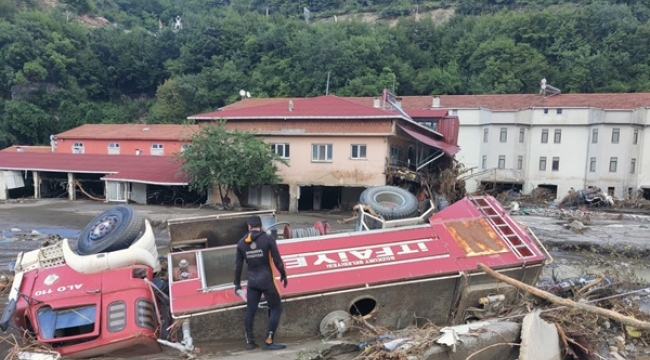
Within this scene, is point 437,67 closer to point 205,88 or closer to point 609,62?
point 609,62

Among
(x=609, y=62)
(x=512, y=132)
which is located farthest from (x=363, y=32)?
(x=512, y=132)

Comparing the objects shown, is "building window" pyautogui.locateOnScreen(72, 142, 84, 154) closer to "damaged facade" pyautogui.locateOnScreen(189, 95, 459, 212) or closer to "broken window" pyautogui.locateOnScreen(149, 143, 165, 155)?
"broken window" pyautogui.locateOnScreen(149, 143, 165, 155)

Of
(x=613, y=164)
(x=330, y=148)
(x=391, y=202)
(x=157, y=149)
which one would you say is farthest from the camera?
(x=613, y=164)

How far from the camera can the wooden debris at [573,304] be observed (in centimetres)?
510

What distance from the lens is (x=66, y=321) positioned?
623cm

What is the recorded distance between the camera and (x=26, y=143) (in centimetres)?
4797

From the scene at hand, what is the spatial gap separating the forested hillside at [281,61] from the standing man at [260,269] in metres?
49.6

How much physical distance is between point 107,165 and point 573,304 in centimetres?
2842

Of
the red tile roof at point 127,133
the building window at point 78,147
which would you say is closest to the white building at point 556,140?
the red tile roof at point 127,133

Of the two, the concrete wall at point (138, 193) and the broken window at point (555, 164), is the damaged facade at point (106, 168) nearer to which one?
the concrete wall at point (138, 193)

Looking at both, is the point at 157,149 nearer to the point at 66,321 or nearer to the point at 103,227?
the point at 103,227

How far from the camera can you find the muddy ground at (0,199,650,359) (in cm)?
1422

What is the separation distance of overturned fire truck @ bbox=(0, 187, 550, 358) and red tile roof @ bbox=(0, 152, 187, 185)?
17819 mm

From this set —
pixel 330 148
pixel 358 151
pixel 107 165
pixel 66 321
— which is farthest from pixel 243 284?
pixel 107 165
